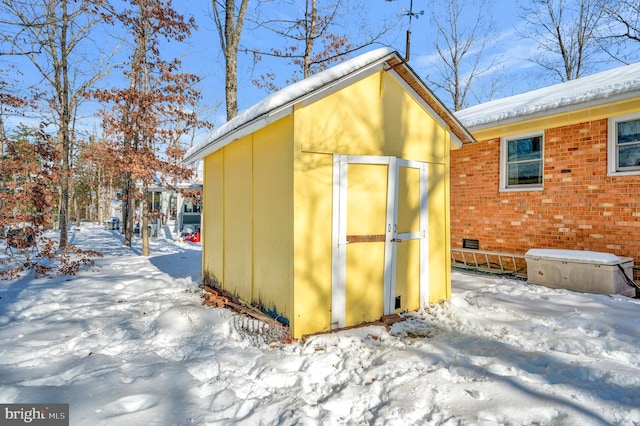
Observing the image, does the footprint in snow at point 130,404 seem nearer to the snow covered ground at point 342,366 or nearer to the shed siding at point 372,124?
the snow covered ground at point 342,366

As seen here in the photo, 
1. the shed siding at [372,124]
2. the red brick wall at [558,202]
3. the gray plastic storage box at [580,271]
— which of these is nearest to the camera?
the shed siding at [372,124]

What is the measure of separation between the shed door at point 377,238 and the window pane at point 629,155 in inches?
149

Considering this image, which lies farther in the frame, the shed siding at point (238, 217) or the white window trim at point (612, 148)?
the white window trim at point (612, 148)

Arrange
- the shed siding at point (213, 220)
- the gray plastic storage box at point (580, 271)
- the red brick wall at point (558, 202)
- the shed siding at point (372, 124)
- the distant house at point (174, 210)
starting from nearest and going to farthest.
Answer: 1. the shed siding at point (372, 124)
2. the gray plastic storage box at point (580, 271)
3. the red brick wall at point (558, 202)
4. the shed siding at point (213, 220)
5. the distant house at point (174, 210)

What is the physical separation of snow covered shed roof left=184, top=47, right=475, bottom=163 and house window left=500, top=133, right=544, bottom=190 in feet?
8.98

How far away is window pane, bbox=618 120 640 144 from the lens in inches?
228

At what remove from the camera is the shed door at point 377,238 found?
430 cm

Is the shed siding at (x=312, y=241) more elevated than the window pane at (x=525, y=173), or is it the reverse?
the window pane at (x=525, y=173)

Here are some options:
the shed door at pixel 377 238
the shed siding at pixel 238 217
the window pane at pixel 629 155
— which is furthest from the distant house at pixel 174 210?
the window pane at pixel 629 155

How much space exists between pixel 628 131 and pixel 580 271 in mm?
2585

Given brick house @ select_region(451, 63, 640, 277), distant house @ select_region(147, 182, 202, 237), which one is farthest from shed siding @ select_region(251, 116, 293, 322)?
distant house @ select_region(147, 182, 202, 237)

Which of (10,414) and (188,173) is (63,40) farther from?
(10,414)

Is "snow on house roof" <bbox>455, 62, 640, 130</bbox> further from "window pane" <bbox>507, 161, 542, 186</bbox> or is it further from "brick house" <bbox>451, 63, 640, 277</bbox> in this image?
"window pane" <bbox>507, 161, 542, 186</bbox>

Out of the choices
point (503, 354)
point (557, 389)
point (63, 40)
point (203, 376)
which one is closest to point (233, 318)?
point (203, 376)
